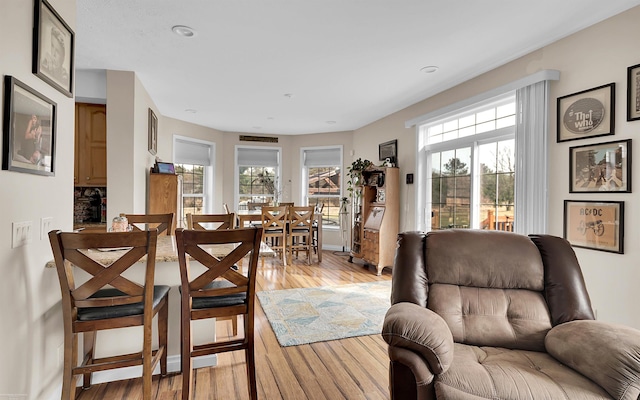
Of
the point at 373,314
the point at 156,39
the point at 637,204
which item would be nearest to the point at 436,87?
the point at 637,204

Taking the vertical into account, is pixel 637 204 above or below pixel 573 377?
above

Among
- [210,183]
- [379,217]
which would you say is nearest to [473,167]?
[379,217]

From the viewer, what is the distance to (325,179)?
24.9ft

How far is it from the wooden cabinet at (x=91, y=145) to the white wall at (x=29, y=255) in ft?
6.90

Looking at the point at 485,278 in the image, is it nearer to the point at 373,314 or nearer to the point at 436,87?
the point at 373,314

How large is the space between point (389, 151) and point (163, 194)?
3636 mm

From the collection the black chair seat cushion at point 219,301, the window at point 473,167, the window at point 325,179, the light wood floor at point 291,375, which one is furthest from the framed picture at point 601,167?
the window at point 325,179

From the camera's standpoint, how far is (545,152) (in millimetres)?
3055

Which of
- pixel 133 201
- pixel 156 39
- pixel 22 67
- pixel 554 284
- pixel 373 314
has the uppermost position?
pixel 156 39

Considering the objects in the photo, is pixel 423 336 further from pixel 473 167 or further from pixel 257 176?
pixel 257 176

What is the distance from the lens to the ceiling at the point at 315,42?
8.29 ft

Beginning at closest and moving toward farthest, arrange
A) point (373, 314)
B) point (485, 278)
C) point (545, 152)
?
point (485, 278) < point (545, 152) < point (373, 314)

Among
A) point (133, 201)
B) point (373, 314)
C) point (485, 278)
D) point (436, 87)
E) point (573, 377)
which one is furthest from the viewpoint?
point (436, 87)

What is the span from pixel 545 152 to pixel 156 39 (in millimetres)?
3712
